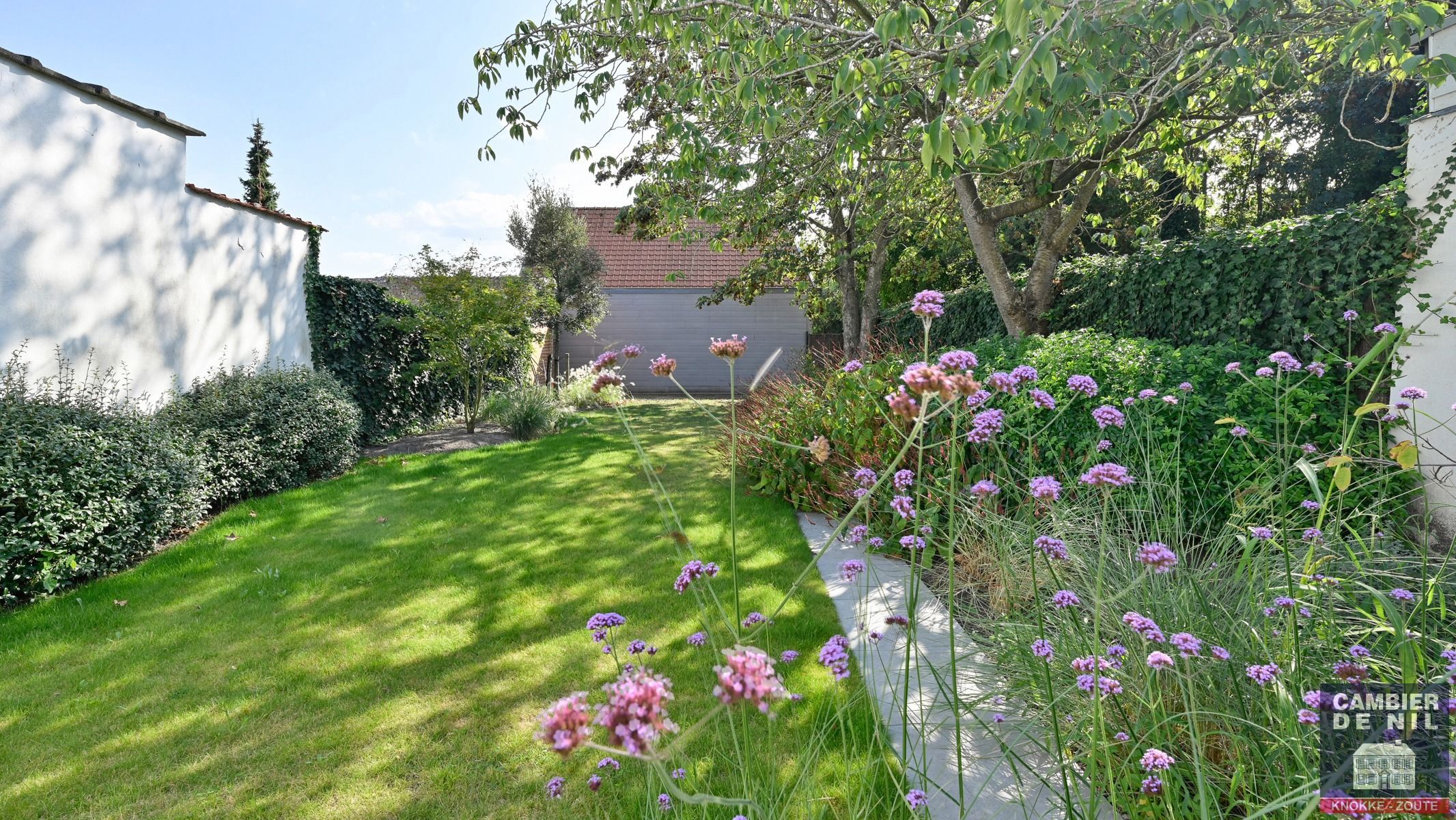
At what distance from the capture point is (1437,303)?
3.59m

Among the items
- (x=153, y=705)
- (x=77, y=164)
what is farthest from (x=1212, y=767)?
(x=77, y=164)

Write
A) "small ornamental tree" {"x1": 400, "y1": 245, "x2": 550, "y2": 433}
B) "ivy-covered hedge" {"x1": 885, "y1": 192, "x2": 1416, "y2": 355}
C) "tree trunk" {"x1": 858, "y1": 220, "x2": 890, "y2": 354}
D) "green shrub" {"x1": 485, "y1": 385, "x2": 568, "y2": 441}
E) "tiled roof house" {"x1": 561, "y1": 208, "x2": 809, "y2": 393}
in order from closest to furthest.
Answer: "ivy-covered hedge" {"x1": 885, "y1": 192, "x2": 1416, "y2": 355} → "small ornamental tree" {"x1": 400, "y1": 245, "x2": 550, "y2": 433} → "green shrub" {"x1": 485, "y1": 385, "x2": 568, "y2": 441} → "tree trunk" {"x1": 858, "y1": 220, "x2": 890, "y2": 354} → "tiled roof house" {"x1": 561, "y1": 208, "x2": 809, "y2": 393}

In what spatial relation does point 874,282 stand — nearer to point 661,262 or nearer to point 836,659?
point 661,262

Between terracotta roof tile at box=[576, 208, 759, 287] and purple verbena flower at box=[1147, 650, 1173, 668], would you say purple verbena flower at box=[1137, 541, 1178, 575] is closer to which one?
purple verbena flower at box=[1147, 650, 1173, 668]

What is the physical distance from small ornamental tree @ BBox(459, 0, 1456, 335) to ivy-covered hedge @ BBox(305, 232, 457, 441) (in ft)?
16.7

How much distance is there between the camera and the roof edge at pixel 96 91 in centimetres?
491

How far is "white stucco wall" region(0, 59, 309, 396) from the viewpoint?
5039 millimetres

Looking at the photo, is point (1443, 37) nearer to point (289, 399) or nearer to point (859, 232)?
point (859, 232)

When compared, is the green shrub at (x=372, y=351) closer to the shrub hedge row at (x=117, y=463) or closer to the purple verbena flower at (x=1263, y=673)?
the shrub hedge row at (x=117, y=463)

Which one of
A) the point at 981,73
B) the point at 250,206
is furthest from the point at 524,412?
the point at 981,73

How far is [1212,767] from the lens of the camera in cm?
165

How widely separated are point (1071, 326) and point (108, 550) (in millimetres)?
8130

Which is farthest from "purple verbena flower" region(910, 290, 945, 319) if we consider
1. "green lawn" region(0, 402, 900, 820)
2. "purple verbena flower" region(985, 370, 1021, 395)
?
"green lawn" region(0, 402, 900, 820)

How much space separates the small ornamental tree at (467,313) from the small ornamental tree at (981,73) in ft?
13.6
